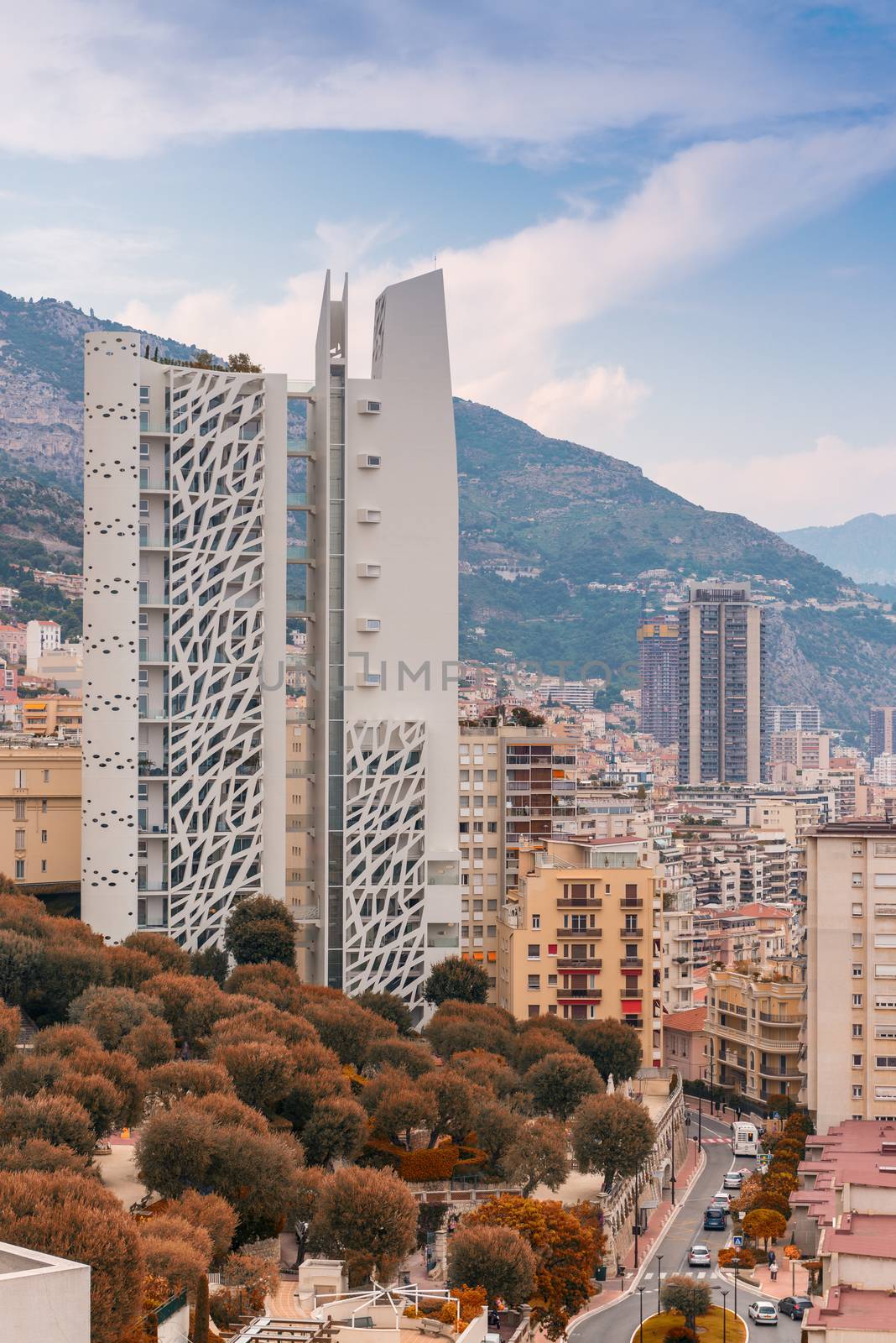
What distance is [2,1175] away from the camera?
33.2 metres

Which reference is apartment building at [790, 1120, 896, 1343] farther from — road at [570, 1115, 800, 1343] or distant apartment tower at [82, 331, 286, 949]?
distant apartment tower at [82, 331, 286, 949]

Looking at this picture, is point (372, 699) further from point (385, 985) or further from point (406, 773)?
point (385, 985)

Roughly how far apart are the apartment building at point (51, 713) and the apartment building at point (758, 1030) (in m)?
53.5

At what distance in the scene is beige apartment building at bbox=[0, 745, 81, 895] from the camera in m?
77.2

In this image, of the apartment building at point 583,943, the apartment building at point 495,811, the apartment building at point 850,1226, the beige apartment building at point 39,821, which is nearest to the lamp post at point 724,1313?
the apartment building at point 850,1226

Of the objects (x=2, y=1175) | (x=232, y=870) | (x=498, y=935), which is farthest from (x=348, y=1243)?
(x=498, y=935)

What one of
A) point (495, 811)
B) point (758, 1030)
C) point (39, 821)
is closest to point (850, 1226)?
point (758, 1030)

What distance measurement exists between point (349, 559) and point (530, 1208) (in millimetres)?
35384

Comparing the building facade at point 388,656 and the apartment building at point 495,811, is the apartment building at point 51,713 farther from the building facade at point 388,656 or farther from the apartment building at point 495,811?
the building facade at point 388,656

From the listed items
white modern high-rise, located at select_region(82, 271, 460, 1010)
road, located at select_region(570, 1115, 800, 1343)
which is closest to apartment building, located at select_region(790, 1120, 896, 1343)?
road, located at select_region(570, 1115, 800, 1343)

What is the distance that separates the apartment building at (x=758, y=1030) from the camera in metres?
82.1

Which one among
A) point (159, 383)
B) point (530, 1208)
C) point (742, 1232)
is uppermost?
point (159, 383)

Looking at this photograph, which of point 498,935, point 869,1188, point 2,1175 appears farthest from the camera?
point 498,935

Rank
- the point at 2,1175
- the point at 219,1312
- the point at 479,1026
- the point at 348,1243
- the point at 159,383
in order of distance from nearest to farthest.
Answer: the point at 2,1175 → the point at 219,1312 → the point at 348,1243 → the point at 479,1026 → the point at 159,383
